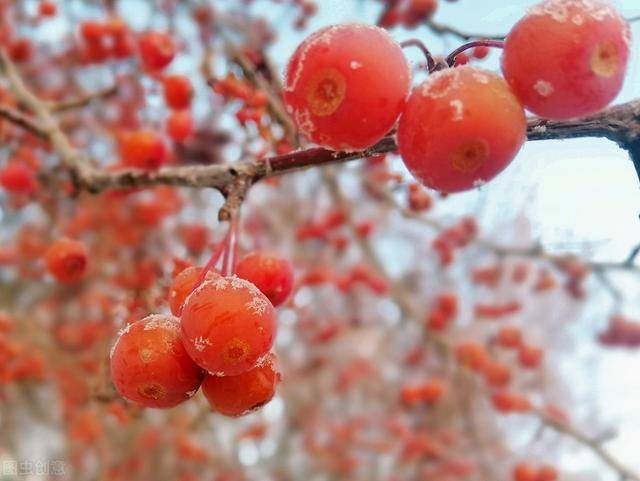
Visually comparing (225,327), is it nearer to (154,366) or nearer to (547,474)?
(154,366)

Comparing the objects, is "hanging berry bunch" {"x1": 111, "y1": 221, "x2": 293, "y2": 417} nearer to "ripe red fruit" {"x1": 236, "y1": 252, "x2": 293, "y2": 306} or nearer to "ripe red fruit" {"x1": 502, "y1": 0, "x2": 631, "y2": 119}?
"ripe red fruit" {"x1": 236, "y1": 252, "x2": 293, "y2": 306}

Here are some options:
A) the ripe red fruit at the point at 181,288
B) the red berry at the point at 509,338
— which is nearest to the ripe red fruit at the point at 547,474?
the red berry at the point at 509,338

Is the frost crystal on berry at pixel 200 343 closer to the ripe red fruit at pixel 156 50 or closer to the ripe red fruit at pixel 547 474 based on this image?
the ripe red fruit at pixel 156 50

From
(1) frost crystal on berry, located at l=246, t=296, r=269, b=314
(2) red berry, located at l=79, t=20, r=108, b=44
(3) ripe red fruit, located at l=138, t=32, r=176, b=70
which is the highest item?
(1) frost crystal on berry, located at l=246, t=296, r=269, b=314

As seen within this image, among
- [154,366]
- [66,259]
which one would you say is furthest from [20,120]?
[154,366]

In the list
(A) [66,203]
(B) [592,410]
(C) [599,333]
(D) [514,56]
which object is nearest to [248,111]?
(D) [514,56]

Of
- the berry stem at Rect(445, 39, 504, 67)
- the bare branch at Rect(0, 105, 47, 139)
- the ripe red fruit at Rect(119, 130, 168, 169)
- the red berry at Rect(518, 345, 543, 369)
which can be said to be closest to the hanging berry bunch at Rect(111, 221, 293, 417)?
the berry stem at Rect(445, 39, 504, 67)

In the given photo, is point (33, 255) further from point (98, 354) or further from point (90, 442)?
point (90, 442)
